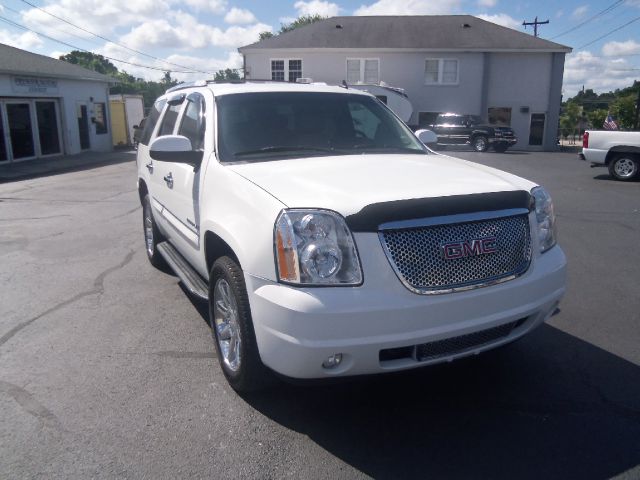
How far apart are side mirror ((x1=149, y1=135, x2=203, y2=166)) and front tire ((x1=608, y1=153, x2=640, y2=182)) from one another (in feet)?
46.8

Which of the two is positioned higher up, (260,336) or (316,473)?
(260,336)

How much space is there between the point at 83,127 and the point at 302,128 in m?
25.4

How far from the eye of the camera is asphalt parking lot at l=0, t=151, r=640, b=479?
115 inches

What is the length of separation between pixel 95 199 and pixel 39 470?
10.3 metres

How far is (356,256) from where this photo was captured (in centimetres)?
285

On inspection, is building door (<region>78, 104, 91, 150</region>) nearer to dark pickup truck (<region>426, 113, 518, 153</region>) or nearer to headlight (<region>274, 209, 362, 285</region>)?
dark pickup truck (<region>426, 113, 518, 153</region>)

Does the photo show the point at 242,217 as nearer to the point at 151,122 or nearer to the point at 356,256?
the point at 356,256

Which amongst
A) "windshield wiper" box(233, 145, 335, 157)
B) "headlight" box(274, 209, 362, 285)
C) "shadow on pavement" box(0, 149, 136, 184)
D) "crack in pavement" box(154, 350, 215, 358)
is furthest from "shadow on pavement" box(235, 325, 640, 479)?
"shadow on pavement" box(0, 149, 136, 184)

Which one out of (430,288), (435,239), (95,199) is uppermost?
(435,239)

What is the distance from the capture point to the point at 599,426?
323cm

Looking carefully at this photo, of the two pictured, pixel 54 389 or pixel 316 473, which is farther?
pixel 54 389

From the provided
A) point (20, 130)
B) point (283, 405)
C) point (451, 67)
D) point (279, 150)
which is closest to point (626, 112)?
point (451, 67)

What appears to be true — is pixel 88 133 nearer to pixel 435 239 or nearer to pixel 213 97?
pixel 213 97

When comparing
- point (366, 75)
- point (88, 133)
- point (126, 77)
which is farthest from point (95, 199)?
point (126, 77)
